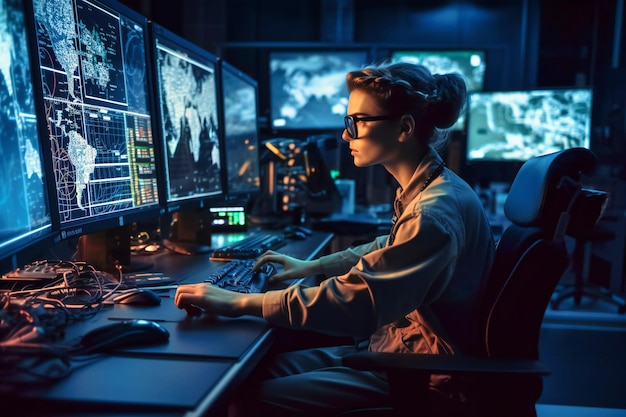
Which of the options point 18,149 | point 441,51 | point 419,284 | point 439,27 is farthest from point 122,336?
point 439,27

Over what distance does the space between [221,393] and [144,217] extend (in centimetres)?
73

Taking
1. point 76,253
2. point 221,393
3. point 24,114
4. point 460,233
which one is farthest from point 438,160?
point 76,253

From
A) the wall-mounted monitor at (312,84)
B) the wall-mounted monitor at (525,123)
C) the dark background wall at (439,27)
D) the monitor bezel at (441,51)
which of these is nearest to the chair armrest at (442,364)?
the wall-mounted monitor at (525,123)

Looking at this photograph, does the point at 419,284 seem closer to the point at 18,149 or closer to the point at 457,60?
the point at 18,149

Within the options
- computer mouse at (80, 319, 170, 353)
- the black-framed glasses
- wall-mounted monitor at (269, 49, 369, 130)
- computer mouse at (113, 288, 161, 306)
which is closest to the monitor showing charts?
computer mouse at (113, 288, 161, 306)

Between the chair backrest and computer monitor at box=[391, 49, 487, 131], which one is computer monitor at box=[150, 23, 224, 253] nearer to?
the chair backrest

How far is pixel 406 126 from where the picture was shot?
1.08m

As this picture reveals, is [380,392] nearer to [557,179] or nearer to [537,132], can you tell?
[557,179]

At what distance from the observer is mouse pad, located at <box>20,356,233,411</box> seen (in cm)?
60

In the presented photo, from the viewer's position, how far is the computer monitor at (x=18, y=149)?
790 millimetres

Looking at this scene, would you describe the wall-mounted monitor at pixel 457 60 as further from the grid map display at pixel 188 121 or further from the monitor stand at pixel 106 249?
the monitor stand at pixel 106 249

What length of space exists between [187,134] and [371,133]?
0.67 m

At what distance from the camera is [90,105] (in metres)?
1.08

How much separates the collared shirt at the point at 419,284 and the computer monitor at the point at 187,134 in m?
0.65
